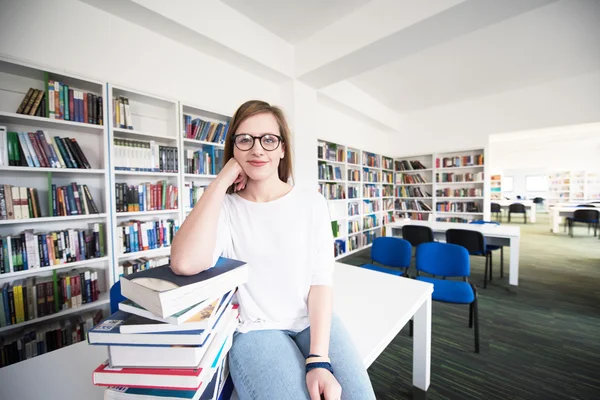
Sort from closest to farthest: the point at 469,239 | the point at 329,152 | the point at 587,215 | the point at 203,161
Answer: the point at 203,161
the point at 469,239
the point at 329,152
the point at 587,215

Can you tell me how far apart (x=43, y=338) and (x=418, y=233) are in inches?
160

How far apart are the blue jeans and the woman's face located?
54cm

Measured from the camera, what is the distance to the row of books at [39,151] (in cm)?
170

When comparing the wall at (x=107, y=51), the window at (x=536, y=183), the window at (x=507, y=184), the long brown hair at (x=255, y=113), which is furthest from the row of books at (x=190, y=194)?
the window at (x=536, y=183)

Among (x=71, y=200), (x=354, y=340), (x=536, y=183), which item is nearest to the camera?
(x=354, y=340)

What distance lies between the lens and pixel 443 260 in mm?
2350

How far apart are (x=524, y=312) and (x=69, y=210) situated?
4.53 metres

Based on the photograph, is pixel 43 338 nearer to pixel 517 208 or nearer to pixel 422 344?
pixel 422 344

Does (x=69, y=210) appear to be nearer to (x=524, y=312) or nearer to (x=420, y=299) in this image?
(x=420, y=299)

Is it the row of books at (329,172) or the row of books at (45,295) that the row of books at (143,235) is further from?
the row of books at (329,172)

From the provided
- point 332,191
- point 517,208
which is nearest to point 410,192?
point 332,191

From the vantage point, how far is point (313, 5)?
8.86 ft

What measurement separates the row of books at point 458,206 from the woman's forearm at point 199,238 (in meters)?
6.34

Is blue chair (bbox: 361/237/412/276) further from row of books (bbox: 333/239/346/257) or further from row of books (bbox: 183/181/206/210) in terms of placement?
row of books (bbox: 183/181/206/210)
